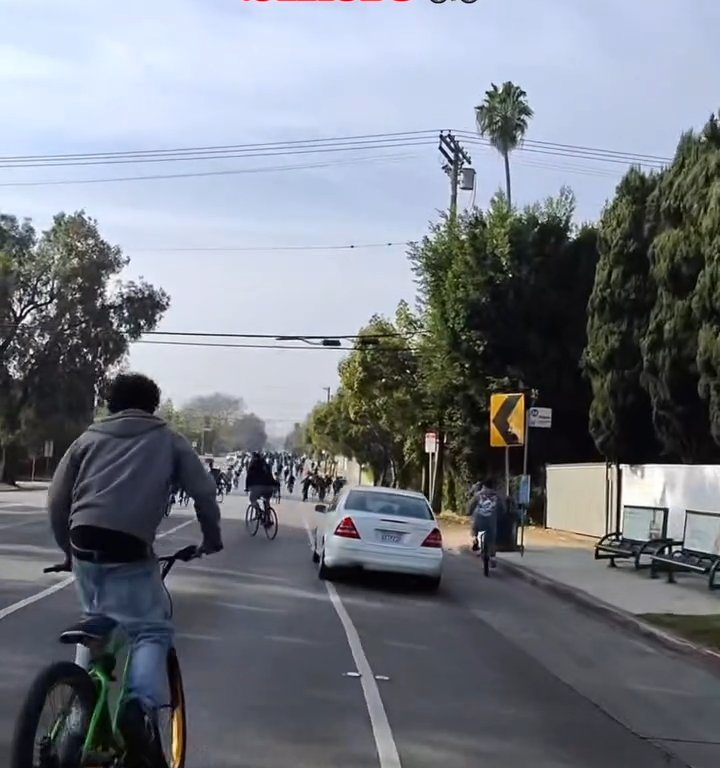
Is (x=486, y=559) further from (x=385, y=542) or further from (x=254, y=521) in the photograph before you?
(x=254, y=521)

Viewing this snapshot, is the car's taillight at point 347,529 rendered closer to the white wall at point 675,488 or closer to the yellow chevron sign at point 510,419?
the white wall at point 675,488

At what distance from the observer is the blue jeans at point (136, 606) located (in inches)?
203

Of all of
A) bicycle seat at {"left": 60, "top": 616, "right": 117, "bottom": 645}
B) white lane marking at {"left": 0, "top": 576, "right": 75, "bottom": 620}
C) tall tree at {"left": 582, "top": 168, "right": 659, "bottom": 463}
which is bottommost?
white lane marking at {"left": 0, "top": 576, "right": 75, "bottom": 620}

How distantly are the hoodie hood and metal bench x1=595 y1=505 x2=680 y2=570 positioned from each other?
14974mm

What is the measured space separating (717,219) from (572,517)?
1087 cm

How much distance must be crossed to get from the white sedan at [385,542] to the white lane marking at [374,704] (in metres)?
3.09

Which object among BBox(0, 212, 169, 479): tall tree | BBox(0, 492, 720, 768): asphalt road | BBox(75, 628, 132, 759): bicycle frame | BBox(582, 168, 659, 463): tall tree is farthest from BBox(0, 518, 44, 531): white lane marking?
BBox(0, 212, 169, 479): tall tree

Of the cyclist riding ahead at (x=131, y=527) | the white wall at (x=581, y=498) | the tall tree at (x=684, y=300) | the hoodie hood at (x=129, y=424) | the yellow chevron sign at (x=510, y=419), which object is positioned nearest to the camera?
the cyclist riding ahead at (x=131, y=527)

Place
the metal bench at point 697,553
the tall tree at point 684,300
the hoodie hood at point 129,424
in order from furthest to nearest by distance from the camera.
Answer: the tall tree at point 684,300 < the metal bench at point 697,553 < the hoodie hood at point 129,424

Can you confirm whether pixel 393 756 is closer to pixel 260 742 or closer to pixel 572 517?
pixel 260 742

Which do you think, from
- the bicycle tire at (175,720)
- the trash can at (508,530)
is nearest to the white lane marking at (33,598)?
the bicycle tire at (175,720)

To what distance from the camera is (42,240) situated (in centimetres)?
5919

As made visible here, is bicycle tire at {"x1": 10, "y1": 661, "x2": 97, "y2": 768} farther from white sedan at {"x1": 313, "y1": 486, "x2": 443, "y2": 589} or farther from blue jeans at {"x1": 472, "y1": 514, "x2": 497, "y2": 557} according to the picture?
blue jeans at {"x1": 472, "y1": 514, "x2": 497, "y2": 557}

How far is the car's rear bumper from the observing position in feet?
54.9
